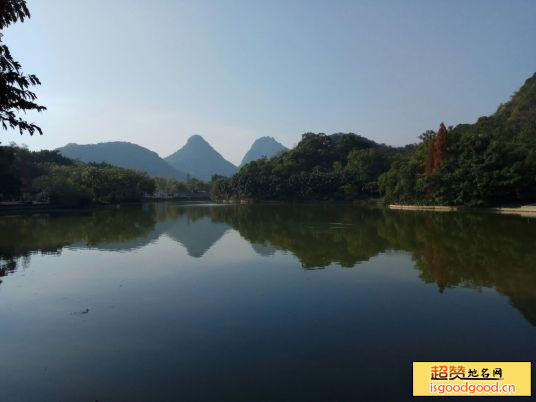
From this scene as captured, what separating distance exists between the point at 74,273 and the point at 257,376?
8132mm

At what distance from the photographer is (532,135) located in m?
48.0

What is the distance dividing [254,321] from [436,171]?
3609cm

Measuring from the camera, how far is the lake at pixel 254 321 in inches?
193

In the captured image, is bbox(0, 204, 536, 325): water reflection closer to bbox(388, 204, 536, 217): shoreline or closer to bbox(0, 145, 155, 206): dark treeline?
bbox(388, 204, 536, 217): shoreline

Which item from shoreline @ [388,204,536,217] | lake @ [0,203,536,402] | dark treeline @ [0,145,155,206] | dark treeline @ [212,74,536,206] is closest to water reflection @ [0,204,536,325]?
lake @ [0,203,536,402]

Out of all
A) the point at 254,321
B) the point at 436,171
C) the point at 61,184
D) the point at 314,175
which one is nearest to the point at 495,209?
the point at 436,171

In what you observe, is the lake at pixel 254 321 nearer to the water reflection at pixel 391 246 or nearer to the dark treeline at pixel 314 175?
the water reflection at pixel 391 246

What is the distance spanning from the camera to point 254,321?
7.05m

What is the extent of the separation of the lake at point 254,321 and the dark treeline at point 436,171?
77.0ft

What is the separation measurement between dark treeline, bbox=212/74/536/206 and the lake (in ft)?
77.0

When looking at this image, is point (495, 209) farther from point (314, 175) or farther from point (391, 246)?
point (314, 175)

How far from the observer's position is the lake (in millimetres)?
4902

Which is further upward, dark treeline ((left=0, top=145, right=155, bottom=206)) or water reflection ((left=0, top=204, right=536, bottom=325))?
dark treeline ((left=0, top=145, right=155, bottom=206))

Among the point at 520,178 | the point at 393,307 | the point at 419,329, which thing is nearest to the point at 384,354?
the point at 419,329
